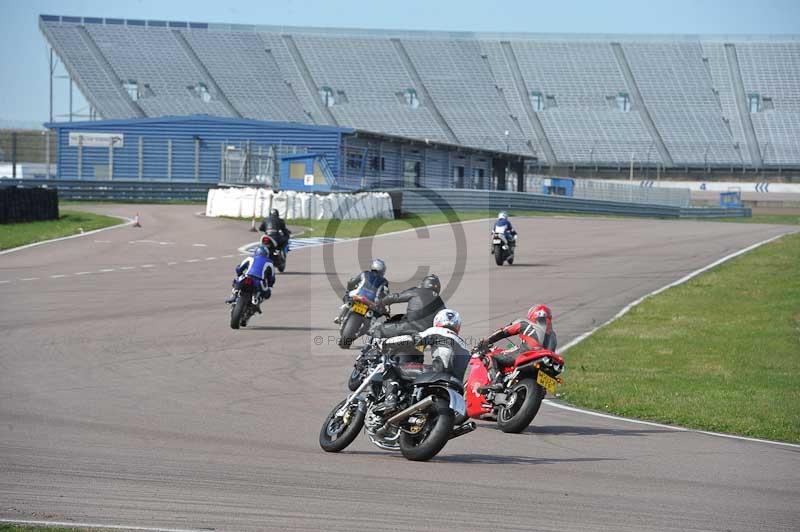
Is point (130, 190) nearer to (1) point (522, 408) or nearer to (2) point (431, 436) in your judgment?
(1) point (522, 408)

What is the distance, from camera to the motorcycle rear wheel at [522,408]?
1020 cm

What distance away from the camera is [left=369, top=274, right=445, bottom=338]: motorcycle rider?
11911 mm

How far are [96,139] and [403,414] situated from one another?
159 ft

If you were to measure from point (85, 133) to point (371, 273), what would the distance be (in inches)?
1677

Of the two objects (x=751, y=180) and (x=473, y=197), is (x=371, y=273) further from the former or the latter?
(x=751, y=180)

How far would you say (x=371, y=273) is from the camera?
15422 mm

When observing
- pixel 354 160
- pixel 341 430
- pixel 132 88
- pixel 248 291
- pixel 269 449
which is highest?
pixel 132 88

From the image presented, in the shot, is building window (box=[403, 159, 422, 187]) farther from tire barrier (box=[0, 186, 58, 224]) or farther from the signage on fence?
tire barrier (box=[0, 186, 58, 224])

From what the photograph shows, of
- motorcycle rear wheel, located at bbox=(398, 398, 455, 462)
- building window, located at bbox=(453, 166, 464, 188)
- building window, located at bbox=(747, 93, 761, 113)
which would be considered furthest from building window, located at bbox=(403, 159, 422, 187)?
motorcycle rear wheel, located at bbox=(398, 398, 455, 462)

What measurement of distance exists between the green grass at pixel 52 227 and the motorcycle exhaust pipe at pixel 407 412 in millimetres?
23110

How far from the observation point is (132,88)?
71.4 m

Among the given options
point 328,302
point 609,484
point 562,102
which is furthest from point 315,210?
→ point 562,102

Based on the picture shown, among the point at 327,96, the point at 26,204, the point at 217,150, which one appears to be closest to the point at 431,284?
the point at 26,204

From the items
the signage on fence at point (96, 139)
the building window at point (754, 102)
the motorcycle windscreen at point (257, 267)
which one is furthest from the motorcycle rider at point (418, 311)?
the building window at point (754, 102)
